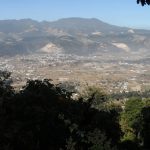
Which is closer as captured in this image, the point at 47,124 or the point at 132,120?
the point at 47,124

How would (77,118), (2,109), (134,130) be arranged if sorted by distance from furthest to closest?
(134,130)
(77,118)
(2,109)

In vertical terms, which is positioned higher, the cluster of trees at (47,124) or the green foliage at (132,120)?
the cluster of trees at (47,124)

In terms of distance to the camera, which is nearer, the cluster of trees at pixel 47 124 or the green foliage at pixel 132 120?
the cluster of trees at pixel 47 124

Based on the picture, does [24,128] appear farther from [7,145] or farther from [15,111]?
[7,145]

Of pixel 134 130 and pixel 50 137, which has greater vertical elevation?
pixel 50 137

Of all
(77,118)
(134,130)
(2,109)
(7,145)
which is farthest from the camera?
(134,130)

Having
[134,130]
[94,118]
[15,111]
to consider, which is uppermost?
[15,111]

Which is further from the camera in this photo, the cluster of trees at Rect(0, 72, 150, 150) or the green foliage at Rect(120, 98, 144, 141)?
the green foliage at Rect(120, 98, 144, 141)

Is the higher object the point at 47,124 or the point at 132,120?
the point at 47,124

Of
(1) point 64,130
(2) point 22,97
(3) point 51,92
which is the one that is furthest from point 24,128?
(3) point 51,92

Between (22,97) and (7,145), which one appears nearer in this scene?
(7,145)

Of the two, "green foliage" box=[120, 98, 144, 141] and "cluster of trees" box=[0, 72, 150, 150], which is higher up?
"cluster of trees" box=[0, 72, 150, 150]
